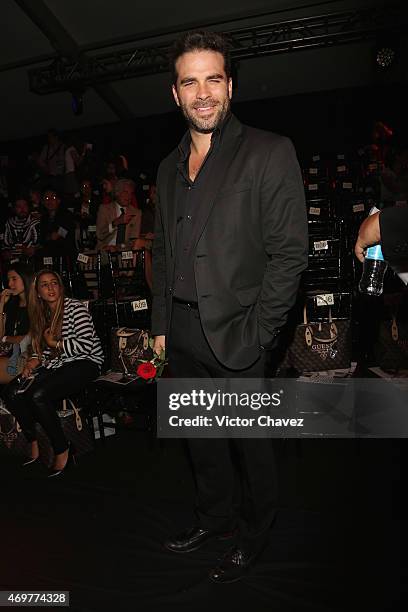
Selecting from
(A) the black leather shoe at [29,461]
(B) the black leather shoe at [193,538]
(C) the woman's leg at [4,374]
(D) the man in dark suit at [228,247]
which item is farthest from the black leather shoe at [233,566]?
(C) the woman's leg at [4,374]

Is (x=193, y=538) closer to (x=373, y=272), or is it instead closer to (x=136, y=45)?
(x=373, y=272)

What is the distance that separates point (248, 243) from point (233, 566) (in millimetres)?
1394

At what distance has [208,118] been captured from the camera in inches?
78.2

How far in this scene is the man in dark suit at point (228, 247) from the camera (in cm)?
194

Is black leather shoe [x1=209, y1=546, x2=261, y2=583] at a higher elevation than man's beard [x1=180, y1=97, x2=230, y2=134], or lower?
lower

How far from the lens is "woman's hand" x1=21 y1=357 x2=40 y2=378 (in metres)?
3.52

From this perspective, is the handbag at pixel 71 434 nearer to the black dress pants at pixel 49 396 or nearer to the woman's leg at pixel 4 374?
the black dress pants at pixel 49 396

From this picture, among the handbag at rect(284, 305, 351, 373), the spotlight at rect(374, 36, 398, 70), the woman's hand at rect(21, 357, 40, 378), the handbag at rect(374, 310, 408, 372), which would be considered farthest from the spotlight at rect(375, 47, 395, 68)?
the woman's hand at rect(21, 357, 40, 378)

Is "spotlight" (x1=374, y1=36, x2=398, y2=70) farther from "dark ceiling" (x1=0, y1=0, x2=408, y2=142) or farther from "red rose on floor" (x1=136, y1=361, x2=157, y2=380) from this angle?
"red rose on floor" (x1=136, y1=361, x2=157, y2=380)

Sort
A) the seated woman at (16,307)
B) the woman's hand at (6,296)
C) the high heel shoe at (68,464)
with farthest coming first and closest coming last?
the woman's hand at (6,296), the seated woman at (16,307), the high heel shoe at (68,464)

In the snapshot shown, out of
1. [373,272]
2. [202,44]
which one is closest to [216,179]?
[202,44]

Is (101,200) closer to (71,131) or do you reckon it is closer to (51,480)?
(71,131)

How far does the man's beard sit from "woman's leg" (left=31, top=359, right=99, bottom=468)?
6.96 ft

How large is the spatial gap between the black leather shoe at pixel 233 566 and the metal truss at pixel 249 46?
21.5 ft
